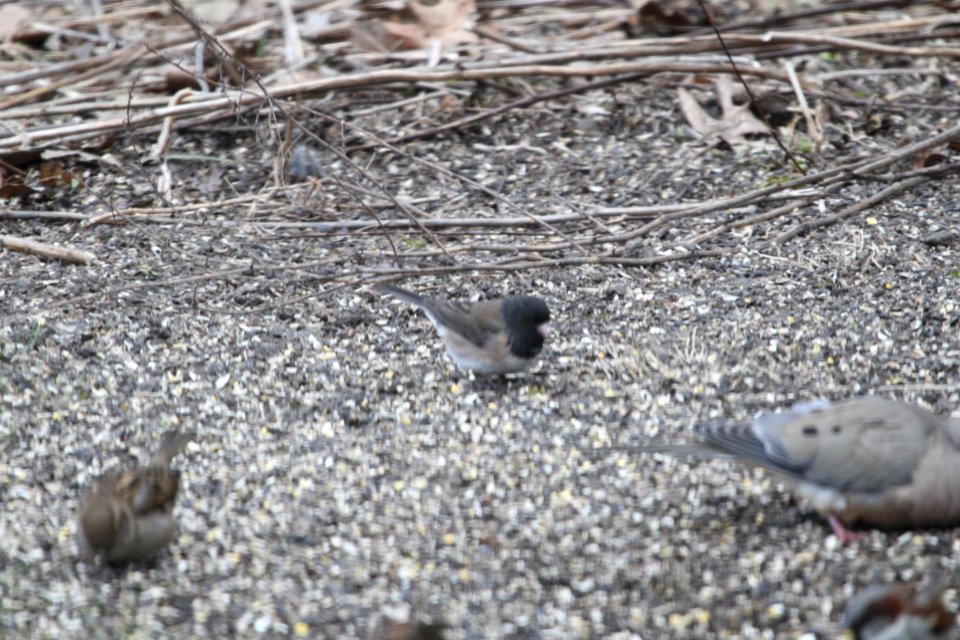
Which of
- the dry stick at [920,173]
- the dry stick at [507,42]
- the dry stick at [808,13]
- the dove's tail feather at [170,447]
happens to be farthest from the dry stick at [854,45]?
the dove's tail feather at [170,447]

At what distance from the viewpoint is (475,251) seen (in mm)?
5652

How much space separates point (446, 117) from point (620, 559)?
3.99 meters

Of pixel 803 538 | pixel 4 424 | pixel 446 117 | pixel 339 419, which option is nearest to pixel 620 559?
pixel 803 538

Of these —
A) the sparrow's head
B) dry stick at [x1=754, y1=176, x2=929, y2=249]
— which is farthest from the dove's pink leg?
dry stick at [x1=754, y1=176, x2=929, y2=249]

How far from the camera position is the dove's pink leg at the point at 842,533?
350 centimetres

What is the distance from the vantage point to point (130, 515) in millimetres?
3357

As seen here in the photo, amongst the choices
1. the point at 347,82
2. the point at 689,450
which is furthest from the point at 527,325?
the point at 347,82

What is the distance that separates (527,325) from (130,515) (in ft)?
5.52

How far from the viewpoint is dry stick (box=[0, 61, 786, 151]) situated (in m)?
6.43

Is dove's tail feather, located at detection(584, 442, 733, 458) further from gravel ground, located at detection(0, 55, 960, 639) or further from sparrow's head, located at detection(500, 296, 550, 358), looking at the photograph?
sparrow's head, located at detection(500, 296, 550, 358)

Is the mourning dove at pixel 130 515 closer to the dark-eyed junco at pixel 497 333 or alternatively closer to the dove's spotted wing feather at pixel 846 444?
the dark-eyed junco at pixel 497 333

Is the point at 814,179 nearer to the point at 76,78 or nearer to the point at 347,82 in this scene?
the point at 347,82

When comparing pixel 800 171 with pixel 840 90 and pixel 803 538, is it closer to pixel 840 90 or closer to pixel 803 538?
pixel 840 90

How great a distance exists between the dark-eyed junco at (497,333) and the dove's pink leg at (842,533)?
1.34m
